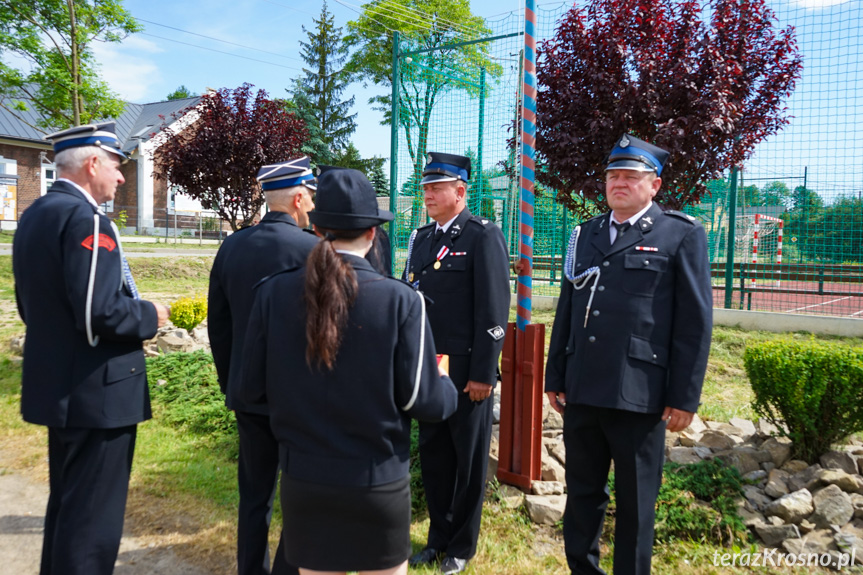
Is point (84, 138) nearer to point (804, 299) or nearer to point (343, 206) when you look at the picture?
point (343, 206)

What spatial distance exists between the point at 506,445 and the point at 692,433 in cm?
151

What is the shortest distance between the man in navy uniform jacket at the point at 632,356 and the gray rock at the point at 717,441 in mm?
1680

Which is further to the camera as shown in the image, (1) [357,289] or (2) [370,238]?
(2) [370,238]

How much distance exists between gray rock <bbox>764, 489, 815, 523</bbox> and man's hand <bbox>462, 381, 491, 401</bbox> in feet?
5.73

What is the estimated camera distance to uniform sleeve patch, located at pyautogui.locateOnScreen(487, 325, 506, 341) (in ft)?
10.8

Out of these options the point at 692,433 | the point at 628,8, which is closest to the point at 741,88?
the point at 628,8

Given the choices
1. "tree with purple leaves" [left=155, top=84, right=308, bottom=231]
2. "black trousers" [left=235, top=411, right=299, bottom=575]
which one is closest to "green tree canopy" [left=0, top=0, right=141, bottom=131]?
"tree with purple leaves" [left=155, top=84, right=308, bottom=231]

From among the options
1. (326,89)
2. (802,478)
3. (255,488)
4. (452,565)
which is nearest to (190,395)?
(255,488)

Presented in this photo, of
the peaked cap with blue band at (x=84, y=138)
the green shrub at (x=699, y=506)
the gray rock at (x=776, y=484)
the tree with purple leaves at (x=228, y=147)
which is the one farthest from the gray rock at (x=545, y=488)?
the tree with purple leaves at (x=228, y=147)

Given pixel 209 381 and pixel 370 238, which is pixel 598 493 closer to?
pixel 370 238

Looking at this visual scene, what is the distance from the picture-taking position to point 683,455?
13.5 feet

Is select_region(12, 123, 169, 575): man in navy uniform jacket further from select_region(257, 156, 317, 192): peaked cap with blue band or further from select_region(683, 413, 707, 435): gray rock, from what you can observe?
select_region(683, 413, 707, 435): gray rock

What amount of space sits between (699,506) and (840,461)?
101 centimetres

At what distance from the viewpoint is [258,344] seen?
6.48 ft
